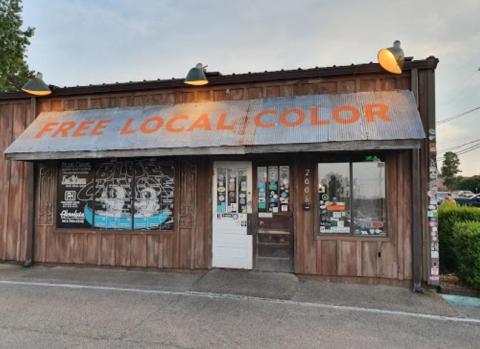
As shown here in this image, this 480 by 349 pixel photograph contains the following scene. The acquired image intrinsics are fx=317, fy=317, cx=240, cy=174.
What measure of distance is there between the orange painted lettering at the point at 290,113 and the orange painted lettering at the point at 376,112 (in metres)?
1.16

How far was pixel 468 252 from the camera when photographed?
18.3ft

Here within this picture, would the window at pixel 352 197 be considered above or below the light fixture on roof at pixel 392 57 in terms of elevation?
below

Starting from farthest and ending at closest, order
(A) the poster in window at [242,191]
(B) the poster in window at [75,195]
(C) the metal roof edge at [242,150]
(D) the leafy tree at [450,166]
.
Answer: (D) the leafy tree at [450,166] < (B) the poster in window at [75,195] < (A) the poster in window at [242,191] < (C) the metal roof edge at [242,150]

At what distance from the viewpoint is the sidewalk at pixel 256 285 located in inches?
200

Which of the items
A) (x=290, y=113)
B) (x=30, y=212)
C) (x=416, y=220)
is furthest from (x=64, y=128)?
(x=416, y=220)

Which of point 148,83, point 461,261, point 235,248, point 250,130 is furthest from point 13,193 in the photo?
point 461,261

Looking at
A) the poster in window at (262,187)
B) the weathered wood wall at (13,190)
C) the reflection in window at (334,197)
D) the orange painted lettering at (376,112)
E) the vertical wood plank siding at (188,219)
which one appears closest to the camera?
the orange painted lettering at (376,112)

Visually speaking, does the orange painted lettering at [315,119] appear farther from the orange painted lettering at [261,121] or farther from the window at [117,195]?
the window at [117,195]

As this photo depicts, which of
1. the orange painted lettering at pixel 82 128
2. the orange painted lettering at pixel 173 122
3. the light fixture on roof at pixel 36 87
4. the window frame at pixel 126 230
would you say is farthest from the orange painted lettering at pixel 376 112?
the light fixture on roof at pixel 36 87

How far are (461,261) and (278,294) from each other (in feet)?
11.3

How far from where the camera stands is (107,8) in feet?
33.6

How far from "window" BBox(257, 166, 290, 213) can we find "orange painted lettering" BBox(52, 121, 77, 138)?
171 inches

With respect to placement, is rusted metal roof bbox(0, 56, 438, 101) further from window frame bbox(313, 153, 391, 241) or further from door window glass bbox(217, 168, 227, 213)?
door window glass bbox(217, 168, 227, 213)

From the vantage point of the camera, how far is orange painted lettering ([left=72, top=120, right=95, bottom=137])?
22.4 ft
